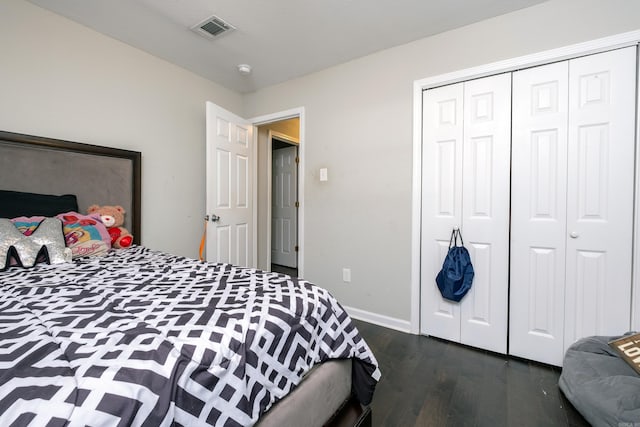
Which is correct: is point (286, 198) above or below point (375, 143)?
below

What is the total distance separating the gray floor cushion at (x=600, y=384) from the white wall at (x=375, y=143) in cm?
106

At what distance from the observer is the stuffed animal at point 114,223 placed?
6.80 ft

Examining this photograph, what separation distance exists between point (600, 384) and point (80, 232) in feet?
9.92

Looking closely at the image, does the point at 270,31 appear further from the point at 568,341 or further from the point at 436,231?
the point at 568,341

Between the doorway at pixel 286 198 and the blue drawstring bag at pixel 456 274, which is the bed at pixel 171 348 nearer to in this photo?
the blue drawstring bag at pixel 456 274

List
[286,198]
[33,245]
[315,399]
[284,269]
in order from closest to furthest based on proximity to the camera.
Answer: [315,399] < [33,245] < [284,269] < [286,198]

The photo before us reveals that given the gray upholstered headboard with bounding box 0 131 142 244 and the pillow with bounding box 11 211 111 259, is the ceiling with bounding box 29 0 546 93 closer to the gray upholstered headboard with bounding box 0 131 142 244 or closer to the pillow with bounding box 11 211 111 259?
the gray upholstered headboard with bounding box 0 131 142 244

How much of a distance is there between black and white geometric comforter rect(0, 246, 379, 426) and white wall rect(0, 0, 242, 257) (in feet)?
4.07

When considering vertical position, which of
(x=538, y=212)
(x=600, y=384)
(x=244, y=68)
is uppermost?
(x=244, y=68)

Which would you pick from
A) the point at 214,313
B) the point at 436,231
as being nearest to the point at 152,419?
the point at 214,313

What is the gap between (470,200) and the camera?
209cm

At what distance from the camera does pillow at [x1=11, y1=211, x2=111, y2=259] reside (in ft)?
5.33

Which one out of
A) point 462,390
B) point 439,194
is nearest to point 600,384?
point 462,390

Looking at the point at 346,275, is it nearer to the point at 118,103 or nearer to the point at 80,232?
the point at 80,232
